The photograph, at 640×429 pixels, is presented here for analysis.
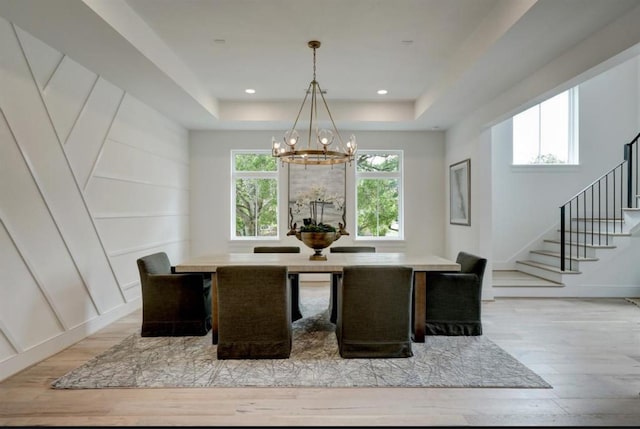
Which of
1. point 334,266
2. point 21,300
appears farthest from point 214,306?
point 21,300

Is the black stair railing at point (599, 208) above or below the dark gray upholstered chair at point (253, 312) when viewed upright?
above

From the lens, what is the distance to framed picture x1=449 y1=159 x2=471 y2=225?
5.17 metres

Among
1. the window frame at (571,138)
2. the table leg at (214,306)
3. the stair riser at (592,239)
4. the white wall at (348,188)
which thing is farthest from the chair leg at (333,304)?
the window frame at (571,138)

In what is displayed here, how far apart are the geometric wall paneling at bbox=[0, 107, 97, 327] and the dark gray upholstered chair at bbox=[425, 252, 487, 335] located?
3.42 metres

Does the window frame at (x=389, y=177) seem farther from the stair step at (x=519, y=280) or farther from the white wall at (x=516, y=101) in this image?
the stair step at (x=519, y=280)

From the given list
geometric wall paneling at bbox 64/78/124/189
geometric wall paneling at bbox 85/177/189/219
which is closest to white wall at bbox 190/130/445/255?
geometric wall paneling at bbox 85/177/189/219

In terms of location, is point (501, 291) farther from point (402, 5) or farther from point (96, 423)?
point (96, 423)

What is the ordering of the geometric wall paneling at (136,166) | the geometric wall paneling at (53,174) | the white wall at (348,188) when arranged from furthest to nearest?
1. the white wall at (348,188)
2. the geometric wall paneling at (136,166)
3. the geometric wall paneling at (53,174)

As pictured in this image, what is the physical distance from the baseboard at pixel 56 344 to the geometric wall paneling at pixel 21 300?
58 mm

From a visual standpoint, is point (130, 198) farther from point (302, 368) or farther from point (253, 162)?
point (302, 368)

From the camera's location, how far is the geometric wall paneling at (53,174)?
2723mm

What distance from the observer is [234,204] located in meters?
6.29

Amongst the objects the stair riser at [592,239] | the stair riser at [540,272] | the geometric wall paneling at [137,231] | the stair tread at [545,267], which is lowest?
the stair riser at [540,272]

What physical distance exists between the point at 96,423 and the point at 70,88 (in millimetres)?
2900
